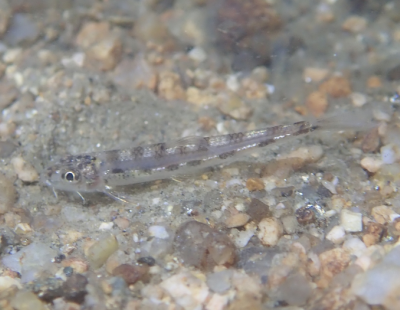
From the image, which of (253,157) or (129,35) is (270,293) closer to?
(253,157)

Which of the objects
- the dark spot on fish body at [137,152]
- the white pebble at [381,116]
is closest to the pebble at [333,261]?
the white pebble at [381,116]

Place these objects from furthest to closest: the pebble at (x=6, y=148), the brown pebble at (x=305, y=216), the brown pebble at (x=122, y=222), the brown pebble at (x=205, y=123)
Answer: the brown pebble at (x=205, y=123) < the pebble at (x=6, y=148) < the brown pebble at (x=122, y=222) < the brown pebble at (x=305, y=216)

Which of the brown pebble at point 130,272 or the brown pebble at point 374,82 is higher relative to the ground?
the brown pebble at point 130,272

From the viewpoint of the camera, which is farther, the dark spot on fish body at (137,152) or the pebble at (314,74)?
the pebble at (314,74)

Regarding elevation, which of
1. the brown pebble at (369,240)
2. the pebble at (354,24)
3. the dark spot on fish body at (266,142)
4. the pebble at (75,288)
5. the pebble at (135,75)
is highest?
the pebble at (354,24)

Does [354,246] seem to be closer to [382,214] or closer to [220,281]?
[382,214]

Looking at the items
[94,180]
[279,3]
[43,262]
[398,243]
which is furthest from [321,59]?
[43,262]

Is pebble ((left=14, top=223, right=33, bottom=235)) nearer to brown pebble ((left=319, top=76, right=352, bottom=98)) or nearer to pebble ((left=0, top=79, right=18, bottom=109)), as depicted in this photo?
pebble ((left=0, top=79, right=18, bottom=109))

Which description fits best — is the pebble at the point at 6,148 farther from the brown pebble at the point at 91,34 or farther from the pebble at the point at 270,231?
the pebble at the point at 270,231
